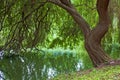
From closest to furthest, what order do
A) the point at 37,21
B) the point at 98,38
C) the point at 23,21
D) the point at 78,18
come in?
the point at 98,38 → the point at 78,18 → the point at 23,21 → the point at 37,21

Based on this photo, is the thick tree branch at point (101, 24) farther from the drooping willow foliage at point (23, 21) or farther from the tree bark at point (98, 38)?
the drooping willow foliage at point (23, 21)

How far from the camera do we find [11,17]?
1032cm

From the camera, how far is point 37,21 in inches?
417

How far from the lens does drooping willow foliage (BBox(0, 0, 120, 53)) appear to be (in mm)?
9688

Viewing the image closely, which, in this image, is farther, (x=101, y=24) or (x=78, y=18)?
(x=78, y=18)

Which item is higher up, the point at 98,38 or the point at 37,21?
the point at 37,21

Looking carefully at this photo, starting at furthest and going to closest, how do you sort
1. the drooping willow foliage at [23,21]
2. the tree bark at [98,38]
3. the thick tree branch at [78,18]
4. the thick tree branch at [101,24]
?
the drooping willow foliage at [23,21] < the thick tree branch at [78,18] < the thick tree branch at [101,24] < the tree bark at [98,38]

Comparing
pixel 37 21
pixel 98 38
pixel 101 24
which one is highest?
pixel 37 21

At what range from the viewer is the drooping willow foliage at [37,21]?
9.69m

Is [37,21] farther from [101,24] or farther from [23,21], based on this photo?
[101,24]

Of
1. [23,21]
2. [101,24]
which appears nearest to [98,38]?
[101,24]

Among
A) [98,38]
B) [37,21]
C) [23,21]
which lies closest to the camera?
[98,38]

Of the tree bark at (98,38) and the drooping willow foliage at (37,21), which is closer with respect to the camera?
the tree bark at (98,38)

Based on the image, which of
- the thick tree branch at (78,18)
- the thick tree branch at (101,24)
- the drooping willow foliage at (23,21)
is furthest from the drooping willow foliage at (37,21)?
the thick tree branch at (101,24)
